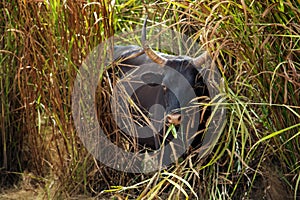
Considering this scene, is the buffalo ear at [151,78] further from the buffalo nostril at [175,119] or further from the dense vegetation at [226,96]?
the buffalo nostril at [175,119]

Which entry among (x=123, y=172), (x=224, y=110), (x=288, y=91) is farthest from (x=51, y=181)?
(x=288, y=91)

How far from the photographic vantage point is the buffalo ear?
12.1ft

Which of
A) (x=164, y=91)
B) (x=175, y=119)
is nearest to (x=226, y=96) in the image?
(x=175, y=119)

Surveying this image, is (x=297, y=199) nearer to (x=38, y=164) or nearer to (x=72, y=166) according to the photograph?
(x=72, y=166)

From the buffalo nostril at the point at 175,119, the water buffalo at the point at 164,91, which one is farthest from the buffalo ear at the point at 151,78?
the buffalo nostril at the point at 175,119

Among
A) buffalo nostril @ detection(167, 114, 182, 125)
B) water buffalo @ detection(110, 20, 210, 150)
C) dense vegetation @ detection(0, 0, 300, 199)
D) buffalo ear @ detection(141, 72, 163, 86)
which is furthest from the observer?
buffalo ear @ detection(141, 72, 163, 86)

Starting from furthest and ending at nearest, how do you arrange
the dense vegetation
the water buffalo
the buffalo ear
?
the buffalo ear, the water buffalo, the dense vegetation

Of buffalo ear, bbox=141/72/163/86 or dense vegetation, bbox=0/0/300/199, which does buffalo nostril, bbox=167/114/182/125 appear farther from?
buffalo ear, bbox=141/72/163/86

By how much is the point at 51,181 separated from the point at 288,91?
1.65 metres

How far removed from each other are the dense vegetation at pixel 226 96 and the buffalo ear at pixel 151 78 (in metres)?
0.34

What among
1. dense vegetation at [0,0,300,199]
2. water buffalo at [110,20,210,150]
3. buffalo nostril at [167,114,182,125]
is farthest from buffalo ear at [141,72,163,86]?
buffalo nostril at [167,114,182,125]

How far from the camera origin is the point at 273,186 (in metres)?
3.01

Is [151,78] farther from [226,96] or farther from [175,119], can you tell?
[226,96]

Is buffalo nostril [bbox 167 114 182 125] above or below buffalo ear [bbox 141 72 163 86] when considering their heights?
below
